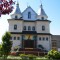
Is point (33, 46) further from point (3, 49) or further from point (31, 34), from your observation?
point (3, 49)

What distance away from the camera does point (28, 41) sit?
47188mm

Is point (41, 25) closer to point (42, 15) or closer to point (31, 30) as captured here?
point (42, 15)

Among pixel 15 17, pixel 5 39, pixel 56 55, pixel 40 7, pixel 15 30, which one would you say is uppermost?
pixel 40 7

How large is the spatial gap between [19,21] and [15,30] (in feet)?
8.33

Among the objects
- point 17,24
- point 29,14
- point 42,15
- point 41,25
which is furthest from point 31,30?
point 42,15

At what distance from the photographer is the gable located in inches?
1960

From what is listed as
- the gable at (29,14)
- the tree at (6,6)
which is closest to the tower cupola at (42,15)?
the gable at (29,14)

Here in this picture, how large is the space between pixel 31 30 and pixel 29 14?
453cm

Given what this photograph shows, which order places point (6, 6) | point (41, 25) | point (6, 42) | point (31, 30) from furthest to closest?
1. point (31, 30)
2. point (41, 25)
3. point (6, 42)
4. point (6, 6)

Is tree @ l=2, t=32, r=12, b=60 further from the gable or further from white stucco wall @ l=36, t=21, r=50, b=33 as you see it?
the gable

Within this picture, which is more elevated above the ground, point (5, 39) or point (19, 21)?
point (19, 21)

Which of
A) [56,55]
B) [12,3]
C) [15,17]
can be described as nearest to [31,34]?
[15,17]

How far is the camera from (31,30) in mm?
48938

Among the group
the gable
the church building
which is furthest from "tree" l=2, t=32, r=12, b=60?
the gable
